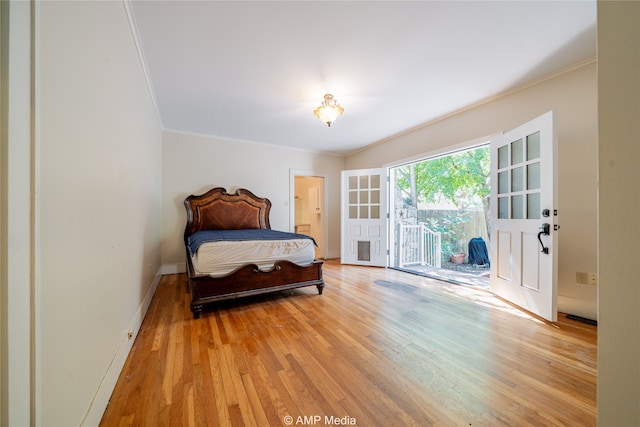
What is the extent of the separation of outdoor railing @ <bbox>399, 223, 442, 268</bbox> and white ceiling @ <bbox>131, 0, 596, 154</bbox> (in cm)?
261

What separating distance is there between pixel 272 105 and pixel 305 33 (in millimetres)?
1248

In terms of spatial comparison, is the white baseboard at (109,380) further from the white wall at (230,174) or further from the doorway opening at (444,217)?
the doorway opening at (444,217)

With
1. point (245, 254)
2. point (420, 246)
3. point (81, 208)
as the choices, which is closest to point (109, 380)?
point (81, 208)

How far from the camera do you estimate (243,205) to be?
13.8 ft

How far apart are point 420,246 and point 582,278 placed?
2.84 m

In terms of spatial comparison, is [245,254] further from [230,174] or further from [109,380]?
[230,174]

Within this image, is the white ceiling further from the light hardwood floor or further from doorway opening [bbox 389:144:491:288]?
the light hardwood floor

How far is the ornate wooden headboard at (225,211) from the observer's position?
382 centimetres

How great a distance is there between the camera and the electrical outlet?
6.89 ft
